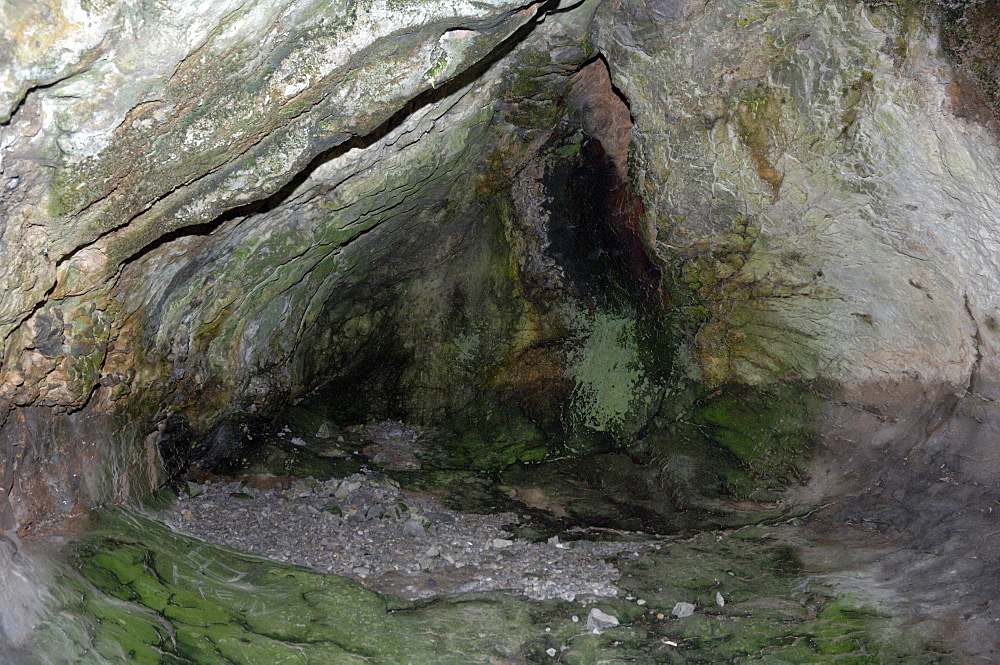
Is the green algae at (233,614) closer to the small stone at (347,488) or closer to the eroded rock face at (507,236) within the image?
the eroded rock face at (507,236)

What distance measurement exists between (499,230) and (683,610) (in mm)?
5024

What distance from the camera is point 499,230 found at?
8.48 meters

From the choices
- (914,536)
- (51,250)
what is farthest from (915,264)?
(51,250)

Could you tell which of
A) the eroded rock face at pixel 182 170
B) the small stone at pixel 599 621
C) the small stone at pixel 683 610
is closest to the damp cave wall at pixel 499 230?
the eroded rock face at pixel 182 170

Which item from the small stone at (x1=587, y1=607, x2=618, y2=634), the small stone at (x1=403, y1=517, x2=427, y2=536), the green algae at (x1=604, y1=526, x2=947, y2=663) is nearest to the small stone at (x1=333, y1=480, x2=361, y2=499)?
the small stone at (x1=403, y1=517, x2=427, y2=536)

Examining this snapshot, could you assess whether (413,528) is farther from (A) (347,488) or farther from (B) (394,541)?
(A) (347,488)

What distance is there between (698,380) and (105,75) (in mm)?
6717

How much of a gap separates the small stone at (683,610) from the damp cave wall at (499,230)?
225 centimetres

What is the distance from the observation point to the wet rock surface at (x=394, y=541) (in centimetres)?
552

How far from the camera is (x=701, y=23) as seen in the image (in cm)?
579

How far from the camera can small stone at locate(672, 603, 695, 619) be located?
495cm

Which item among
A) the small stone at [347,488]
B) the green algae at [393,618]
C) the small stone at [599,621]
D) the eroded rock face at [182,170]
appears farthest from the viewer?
the small stone at [347,488]

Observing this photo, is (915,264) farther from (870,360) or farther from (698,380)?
(698,380)

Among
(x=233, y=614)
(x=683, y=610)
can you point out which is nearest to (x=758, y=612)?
(x=683, y=610)
